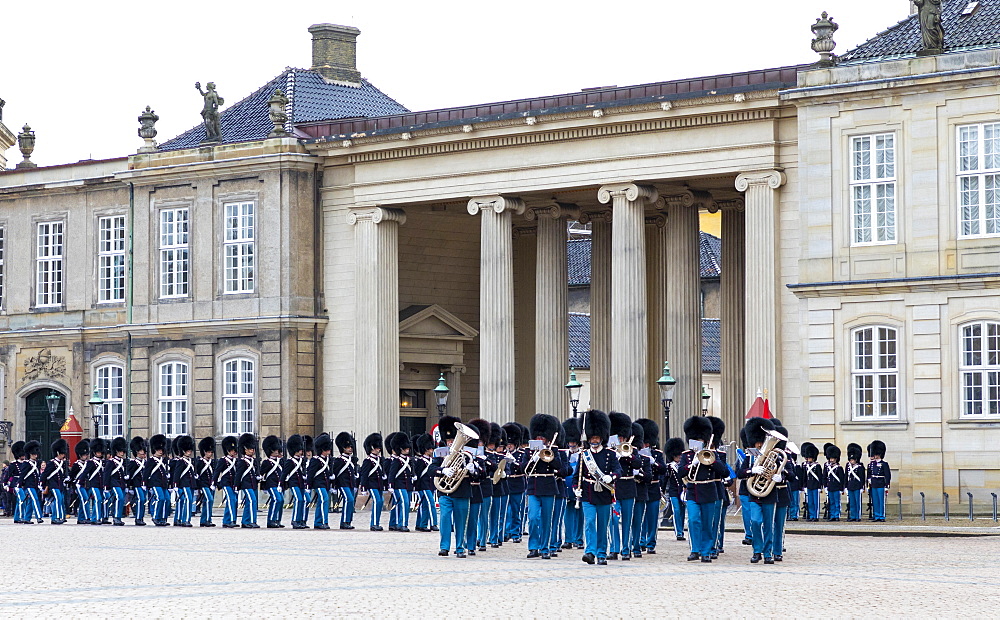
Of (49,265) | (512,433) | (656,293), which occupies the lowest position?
(512,433)

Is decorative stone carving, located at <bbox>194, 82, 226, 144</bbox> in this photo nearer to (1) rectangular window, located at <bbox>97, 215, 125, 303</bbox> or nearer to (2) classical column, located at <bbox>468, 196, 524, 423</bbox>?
(1) rectangular window, located at <bbox>97, 215, 125, 303</bbox>

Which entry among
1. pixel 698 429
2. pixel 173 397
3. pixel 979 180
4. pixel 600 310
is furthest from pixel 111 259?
pixel 698 429

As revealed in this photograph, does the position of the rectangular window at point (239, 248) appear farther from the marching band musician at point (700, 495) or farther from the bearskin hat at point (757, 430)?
the bearskin hat at point (757, 430)

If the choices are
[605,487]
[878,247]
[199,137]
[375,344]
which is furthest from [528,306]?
[605,487]

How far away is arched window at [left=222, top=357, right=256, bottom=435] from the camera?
4497 cm

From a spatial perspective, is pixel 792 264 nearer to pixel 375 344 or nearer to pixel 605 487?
pixel 375 344

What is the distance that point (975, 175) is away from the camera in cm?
3528

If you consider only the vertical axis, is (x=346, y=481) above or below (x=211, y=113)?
below

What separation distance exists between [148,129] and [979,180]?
840 inches

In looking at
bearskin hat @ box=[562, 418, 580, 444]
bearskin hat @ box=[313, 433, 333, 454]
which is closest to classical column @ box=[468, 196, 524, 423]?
bearskin hat @ box=[313, 433, 333, 454]

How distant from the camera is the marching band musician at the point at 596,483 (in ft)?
73.8

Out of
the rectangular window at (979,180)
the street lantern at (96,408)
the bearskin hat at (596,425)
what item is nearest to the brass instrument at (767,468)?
the bearskin hat at (596,425)

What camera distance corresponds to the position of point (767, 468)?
74.6 ft

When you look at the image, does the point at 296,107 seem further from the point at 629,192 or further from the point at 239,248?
Result: the point at 629,192
